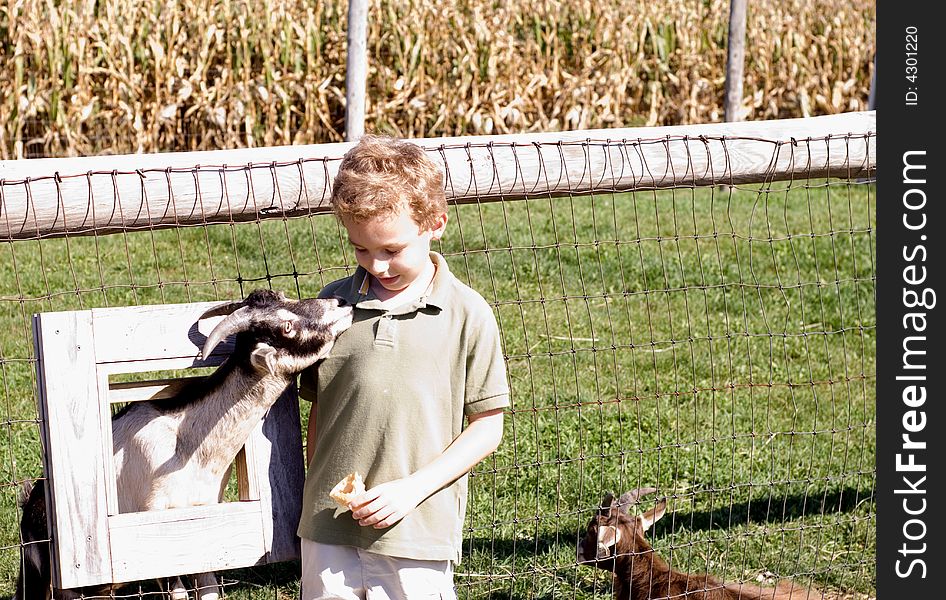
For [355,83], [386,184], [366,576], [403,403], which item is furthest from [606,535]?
[355,83]

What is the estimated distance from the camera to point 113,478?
9.89 feet

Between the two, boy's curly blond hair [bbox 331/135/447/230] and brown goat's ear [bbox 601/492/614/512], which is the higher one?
boy's curly blond hair [bbox 331/135/447/230]

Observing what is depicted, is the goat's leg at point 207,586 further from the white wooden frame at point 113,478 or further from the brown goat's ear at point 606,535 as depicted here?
the brown goat's ear at point 606,535

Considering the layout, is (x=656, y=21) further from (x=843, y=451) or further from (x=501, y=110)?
(x=843, y=451)

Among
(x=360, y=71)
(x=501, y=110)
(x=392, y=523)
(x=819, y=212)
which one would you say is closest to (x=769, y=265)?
(x=819, y=212)

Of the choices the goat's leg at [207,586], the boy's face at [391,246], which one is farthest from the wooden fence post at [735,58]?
the goat's leg at [207,586]

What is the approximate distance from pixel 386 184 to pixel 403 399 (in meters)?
0.58

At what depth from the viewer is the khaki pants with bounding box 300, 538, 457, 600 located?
9.52ft

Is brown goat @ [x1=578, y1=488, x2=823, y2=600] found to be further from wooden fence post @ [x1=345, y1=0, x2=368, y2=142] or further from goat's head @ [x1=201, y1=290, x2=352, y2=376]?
wooden fence post @ [x1=345, y1=0, x2=368, y2=142]

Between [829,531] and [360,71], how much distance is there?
5819 millimetres

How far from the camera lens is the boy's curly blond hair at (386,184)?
274 centimetres

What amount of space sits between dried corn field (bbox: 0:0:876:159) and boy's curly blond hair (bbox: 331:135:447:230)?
30.8 ft

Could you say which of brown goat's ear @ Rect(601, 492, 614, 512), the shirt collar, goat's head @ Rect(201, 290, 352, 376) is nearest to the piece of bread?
goat's head @ Rect(201, 290, 352, 376)

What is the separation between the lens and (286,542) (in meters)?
3.15
